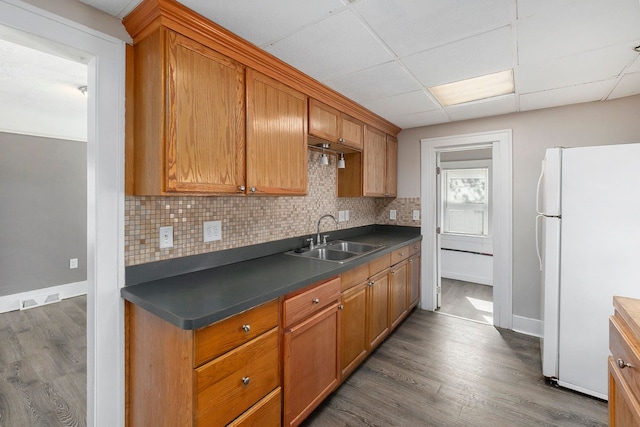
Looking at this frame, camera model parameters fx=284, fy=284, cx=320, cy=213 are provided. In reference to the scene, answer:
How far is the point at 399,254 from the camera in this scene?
2.84 m

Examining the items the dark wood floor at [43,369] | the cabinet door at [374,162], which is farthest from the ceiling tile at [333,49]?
the dark wood floor at [43,369]

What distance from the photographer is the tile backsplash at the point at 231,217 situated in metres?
Answer: 1.49

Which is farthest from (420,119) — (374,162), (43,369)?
(43,369)

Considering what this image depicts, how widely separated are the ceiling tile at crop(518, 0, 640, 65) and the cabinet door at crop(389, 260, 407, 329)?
75.7 inches

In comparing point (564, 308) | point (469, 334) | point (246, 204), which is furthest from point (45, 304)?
point (564, 308)

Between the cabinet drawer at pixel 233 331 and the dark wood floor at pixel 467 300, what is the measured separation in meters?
2.75

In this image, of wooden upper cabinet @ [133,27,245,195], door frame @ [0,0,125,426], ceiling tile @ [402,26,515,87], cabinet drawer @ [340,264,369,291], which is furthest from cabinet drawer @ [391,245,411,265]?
door frame @ [0,0,125,426]

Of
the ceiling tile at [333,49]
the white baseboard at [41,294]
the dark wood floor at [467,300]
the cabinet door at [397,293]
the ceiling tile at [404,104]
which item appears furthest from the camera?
the white baseboard at [41,294]

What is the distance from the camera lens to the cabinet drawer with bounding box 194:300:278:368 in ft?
3.62

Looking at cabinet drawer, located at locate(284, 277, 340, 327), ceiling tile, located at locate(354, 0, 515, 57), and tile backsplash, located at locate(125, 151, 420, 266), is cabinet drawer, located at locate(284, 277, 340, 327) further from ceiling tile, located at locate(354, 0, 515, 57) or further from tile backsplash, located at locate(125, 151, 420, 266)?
ceiling tile, located at locate(354, 0, 515, 57)

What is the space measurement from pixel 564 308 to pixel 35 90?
460cm

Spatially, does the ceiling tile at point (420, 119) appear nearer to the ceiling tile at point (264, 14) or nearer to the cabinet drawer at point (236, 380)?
the ceiling tile at point (264, 14)

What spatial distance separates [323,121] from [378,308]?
1.64 metres

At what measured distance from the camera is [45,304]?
12.2ft
